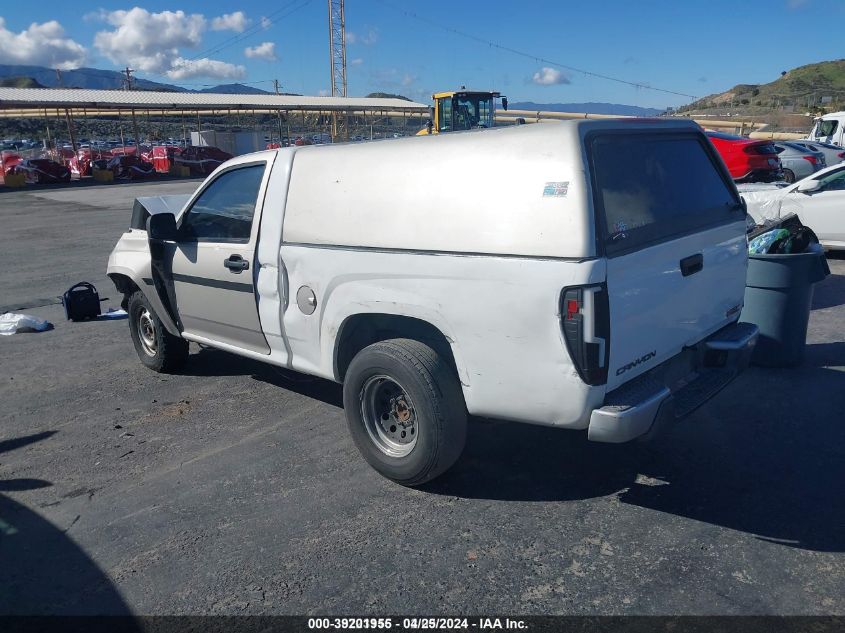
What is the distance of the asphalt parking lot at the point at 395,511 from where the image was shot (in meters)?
3.10

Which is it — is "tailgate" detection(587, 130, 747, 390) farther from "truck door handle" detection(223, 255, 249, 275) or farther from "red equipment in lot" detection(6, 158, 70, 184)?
"red equipment in lot" detection(6, 158, 70, 184)

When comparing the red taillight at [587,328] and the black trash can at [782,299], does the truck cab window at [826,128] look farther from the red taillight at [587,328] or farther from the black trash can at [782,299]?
the red taillight at [587,328]

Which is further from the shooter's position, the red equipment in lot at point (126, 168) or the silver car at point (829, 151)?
the red equipment in lot at point (126, 168)

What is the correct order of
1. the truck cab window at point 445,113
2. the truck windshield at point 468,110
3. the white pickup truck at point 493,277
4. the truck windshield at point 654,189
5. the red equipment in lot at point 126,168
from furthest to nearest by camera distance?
1. the red equipment in lot at point 126,168
2. the truck cab window at point 445,113
3. the truck windshield at point 468,110
4. the truck windshield at point 654,189
5. the white pickup truck at point 493,277

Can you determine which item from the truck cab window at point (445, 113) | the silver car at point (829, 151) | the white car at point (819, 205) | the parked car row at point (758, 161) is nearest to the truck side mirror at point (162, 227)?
the white car at point (819, 205)

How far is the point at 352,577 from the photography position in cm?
Result: 322

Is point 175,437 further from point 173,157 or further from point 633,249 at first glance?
point 173,157

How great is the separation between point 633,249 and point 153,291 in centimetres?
409

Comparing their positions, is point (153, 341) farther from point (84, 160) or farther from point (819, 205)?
point (84, 160)

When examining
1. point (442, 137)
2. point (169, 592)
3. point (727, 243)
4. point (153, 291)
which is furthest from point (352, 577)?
point (153, 291)

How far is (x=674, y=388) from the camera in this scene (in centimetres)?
391

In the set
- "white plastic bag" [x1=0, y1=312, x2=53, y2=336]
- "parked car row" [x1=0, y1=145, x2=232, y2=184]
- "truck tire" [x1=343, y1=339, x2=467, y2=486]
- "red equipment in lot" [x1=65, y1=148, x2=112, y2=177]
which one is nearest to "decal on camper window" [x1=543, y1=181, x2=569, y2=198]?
"truck tire" [x1=343, y1=339, x2=467, y2=486]

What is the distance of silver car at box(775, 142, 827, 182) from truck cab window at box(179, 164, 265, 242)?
58.9 feet

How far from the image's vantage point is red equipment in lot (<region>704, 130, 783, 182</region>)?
17.0m
